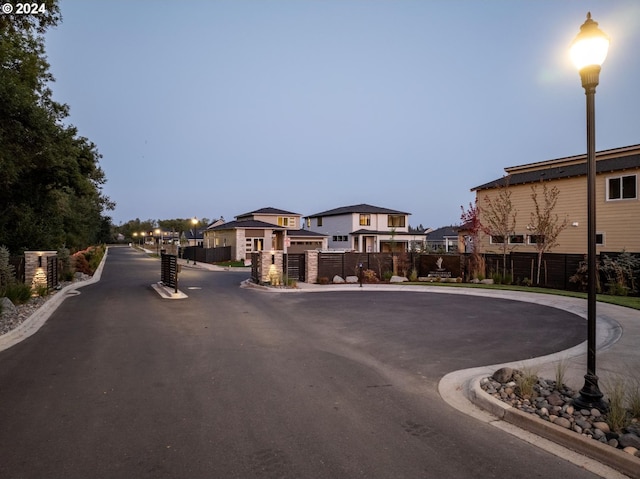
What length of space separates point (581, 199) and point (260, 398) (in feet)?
82.1

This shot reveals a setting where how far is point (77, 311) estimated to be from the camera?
1384 cm

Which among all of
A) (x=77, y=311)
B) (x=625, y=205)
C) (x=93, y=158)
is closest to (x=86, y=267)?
(x=93, y=158)

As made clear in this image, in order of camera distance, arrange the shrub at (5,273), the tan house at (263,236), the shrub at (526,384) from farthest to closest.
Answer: the tan house at (263,236) < the shrub at (5,273) < the shrub at (526,384)

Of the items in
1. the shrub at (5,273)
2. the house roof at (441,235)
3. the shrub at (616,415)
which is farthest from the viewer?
the house roof at (441,235)

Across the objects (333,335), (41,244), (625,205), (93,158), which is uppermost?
(93,158)

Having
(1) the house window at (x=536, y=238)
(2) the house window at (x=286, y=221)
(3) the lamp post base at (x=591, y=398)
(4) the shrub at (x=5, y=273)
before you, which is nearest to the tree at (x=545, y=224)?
(1) the house window at (x=536, y=238)

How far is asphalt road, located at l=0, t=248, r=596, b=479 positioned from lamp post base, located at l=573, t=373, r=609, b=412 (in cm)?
123

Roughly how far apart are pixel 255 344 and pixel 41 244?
21.5 meters

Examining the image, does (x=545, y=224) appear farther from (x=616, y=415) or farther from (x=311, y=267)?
(x=616, y=415)

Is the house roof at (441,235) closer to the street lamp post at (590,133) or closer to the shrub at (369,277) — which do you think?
the shrub at (369,277)

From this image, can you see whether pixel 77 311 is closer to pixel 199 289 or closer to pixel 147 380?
pixel 199 289

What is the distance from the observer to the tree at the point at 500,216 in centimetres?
2564

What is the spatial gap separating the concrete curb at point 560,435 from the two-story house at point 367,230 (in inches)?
1799

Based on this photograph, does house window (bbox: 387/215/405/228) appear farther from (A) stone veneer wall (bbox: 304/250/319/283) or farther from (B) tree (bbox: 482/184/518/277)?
(A) stone veneer wall (bbox: 304/250/319/283)
